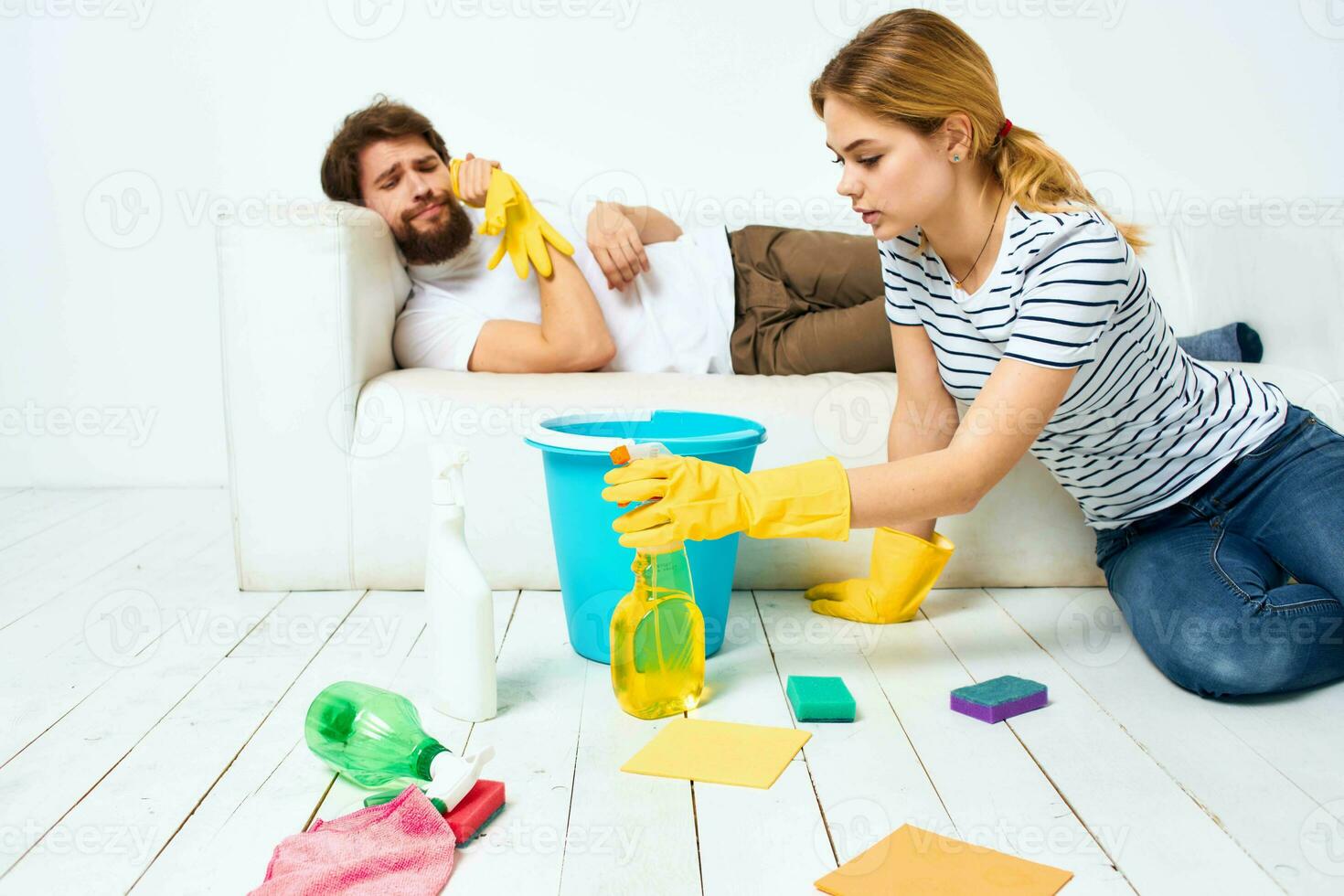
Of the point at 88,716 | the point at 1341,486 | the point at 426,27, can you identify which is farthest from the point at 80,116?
the point at 1341,486

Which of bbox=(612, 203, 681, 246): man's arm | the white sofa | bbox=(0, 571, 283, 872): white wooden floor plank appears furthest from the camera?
bbox=(612, 203, 681, 246): man's arm

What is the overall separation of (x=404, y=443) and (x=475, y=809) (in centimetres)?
83

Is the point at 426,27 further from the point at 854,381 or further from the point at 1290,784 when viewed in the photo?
the point at 1290,784

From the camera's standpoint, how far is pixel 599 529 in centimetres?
135

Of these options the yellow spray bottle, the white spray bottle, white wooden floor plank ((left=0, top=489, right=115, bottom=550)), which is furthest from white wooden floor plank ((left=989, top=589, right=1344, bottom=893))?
white wooden floor plank ((left=0, top=489, right=115, bottom=550))

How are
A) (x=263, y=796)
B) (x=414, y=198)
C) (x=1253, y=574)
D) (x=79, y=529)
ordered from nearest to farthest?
1. (x=263, y=796)
2. (x=1253, y=574)
3. (x=414, y=198)
4. (x=79, y=529)

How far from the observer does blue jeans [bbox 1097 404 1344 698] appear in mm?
1250

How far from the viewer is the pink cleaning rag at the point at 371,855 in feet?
2.89

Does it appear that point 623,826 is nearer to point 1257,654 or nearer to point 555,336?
point 1257,654

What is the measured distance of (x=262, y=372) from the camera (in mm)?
1719

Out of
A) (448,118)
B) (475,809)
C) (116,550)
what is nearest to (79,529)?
(116,550)

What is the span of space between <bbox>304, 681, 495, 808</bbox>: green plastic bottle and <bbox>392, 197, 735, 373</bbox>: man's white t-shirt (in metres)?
0.90

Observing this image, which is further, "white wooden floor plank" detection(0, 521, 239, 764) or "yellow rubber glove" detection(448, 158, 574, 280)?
"yellow rubber glove" detection(448, 158, 574, 280)

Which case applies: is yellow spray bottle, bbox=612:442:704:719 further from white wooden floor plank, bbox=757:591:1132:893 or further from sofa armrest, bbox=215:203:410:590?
sofa armrest, bbox=215:203:410:590
